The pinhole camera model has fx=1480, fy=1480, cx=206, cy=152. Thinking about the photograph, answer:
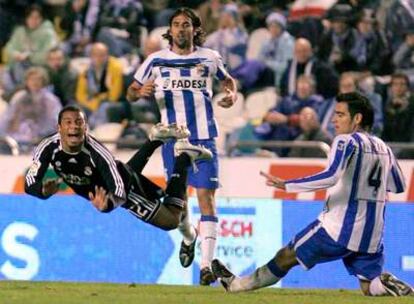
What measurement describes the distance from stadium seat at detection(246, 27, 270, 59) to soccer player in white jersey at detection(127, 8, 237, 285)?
17.1 feet

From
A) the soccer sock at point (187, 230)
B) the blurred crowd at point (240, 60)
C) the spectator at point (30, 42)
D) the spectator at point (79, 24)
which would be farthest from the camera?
the spectator at point (79, 24)

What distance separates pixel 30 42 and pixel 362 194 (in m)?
8.61

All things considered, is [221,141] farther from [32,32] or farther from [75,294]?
[75,294]

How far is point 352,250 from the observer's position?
11156 millimetres

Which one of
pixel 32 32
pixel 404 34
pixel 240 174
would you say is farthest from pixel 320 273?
pixel 32 32

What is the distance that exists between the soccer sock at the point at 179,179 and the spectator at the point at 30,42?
6.36 meters

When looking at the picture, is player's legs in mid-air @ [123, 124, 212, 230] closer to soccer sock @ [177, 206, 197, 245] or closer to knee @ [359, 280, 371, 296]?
soccer sock @ [177, 206, 197, 245]

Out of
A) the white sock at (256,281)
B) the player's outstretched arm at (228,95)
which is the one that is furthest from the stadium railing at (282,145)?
the white sock at (256,281)

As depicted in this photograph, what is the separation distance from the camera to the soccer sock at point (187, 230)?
1293 cm

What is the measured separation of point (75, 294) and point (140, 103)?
21.3 ft

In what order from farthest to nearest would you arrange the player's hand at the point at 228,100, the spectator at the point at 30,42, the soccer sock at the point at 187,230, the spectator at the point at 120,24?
the spectator at the point at 120,24, the spectator at the point at 30,42, the soccer sock at the point at 187,230, the player's hand at the point at 228,100

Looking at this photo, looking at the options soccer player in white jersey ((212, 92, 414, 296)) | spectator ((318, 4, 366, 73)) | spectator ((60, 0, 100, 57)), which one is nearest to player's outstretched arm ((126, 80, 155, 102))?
soccer player in white jersey ((212, 92, 414, 296))

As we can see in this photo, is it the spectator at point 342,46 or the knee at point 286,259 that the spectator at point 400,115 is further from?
the knee at point 286,259

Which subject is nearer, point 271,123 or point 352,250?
point 352,250
